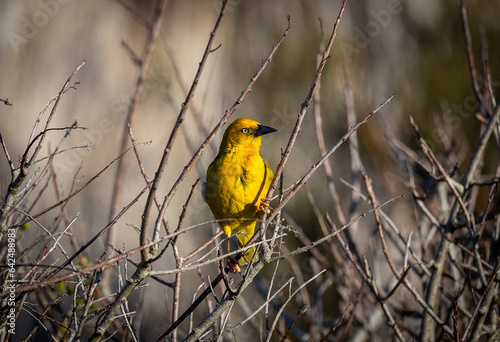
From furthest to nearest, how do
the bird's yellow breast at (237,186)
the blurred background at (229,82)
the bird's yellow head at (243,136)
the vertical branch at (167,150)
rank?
the blurred background at (229,82), the bird's yellow head at (243,136), the bird's yellow breast at (237,186), the vertical branch at (167,150)

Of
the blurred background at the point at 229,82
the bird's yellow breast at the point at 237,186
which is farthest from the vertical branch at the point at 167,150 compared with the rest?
the blurred background at the point at 229,82

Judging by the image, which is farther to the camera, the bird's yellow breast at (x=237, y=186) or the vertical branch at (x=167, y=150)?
the bird's yellow breast at (x=237, y=186)

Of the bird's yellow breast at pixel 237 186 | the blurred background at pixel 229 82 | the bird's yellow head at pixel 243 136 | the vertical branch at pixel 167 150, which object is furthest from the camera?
the blurred background at pixel 229 82

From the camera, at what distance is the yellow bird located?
3418 mm

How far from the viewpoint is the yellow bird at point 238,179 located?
3.42 meters

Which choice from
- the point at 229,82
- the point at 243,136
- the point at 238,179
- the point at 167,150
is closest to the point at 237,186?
the point at 238,179

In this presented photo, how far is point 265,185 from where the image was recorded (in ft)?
11.5

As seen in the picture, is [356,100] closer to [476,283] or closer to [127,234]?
[127,234]

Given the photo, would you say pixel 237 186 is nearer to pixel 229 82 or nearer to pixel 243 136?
pixel 243 136

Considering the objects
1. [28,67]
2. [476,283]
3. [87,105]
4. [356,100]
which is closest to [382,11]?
[356,100]

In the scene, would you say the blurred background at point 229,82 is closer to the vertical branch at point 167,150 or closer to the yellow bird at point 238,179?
the yellow bird at point 238,179

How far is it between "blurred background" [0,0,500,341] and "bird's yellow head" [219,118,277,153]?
2.29 metres

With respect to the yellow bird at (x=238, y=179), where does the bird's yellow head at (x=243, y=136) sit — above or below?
above

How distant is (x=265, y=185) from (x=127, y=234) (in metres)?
4.14
